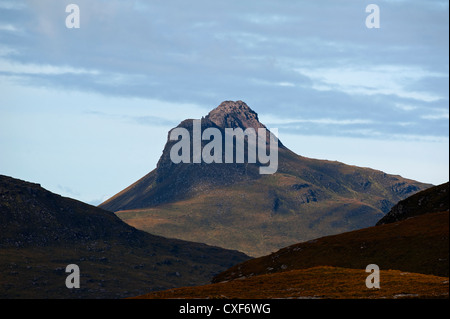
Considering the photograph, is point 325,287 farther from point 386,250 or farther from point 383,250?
point 383,250

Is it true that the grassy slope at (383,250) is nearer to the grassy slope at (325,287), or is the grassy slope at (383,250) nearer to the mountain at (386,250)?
the mountain at (386,250)

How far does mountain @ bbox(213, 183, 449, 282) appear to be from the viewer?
140375 mm

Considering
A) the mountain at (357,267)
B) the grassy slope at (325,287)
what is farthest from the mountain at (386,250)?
the grassy slope at (325,287)

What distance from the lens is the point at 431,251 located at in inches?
5546

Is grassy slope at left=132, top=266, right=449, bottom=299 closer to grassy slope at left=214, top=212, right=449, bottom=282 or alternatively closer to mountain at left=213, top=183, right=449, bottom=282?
mountain at left=213, top=183, right=449, bottom=282

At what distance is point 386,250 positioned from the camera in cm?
15375

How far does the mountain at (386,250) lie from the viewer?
140 metres

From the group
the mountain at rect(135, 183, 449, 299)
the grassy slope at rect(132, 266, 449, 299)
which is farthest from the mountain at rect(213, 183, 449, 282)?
the grassy slope at rect(132, 266, 449, 299)

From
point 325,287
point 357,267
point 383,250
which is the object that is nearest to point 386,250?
point 383,250
